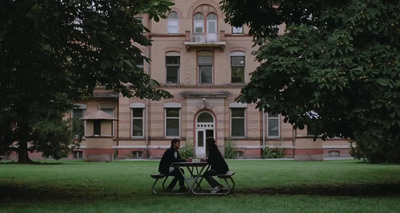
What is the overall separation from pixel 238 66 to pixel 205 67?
7.73ft

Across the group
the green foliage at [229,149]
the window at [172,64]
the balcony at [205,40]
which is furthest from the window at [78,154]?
the balcony at [205,40]

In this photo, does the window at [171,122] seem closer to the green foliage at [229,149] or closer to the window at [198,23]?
the green foliage at [229,149]

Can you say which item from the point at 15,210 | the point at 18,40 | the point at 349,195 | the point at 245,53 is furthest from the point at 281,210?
the point at 245,53

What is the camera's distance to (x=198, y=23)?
40.2m

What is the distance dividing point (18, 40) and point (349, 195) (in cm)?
765

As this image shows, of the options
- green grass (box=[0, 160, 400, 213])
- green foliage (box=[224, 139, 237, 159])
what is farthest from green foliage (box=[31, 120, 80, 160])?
green grass (box=[0, 160, 400, 213])

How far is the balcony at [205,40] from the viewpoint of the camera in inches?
1542

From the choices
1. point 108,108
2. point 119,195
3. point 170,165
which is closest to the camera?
point 119,195

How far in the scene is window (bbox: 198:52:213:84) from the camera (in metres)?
40.0

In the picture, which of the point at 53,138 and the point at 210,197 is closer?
the point at 210,197

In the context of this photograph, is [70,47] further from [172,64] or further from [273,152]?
[273,152]

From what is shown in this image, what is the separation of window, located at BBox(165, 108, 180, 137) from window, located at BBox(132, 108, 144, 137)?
1.90 m

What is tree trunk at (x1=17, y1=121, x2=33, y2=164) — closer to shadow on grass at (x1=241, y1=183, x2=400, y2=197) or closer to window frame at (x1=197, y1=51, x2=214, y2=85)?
window frame at (x1=197, y1=51, x2=214, y2=85)

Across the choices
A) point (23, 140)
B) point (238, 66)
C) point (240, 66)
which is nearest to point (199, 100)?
point (238, 66)
